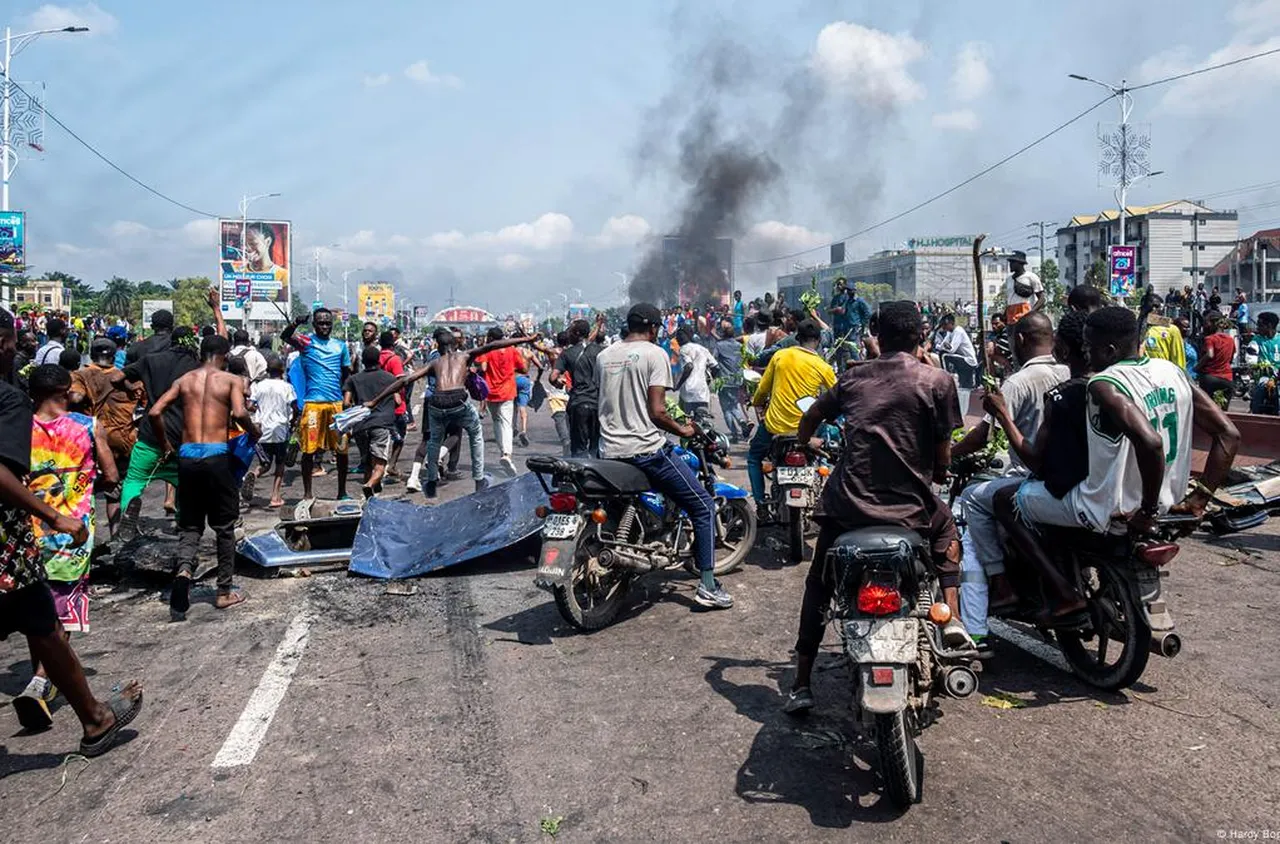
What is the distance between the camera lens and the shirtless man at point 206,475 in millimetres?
6531

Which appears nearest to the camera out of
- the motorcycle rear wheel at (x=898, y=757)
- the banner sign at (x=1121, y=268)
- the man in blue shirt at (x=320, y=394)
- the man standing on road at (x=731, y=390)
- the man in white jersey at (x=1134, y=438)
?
the motorcycle rear wheel at (x=898, y=757)

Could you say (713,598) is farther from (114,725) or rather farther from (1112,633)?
(114,725)

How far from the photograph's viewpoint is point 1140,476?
438cm

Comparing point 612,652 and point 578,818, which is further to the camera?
point 612,652

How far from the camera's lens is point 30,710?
4.60m

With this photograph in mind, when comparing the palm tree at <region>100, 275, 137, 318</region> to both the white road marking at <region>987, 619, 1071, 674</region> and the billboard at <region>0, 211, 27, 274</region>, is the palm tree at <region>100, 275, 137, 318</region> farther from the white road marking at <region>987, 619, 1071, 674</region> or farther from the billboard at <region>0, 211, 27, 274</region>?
the white road marking at <region>987, 619, 1071, 674</region>

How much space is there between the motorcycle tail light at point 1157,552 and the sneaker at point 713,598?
2593mm

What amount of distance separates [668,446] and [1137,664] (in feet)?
9.86

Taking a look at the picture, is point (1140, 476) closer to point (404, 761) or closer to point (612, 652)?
point (612, 652)

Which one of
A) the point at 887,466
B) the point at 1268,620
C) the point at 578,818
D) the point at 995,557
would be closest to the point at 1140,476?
the point at 995,557

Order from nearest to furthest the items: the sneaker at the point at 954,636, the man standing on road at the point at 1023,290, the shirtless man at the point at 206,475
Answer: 1. the sneaker at the point at 954,636
2. the shirtless man at the point at 206,475
3. the man standing on road at the point at 1023,290

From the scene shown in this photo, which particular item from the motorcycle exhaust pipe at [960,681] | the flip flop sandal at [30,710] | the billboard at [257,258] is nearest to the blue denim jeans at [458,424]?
the flip flop sandal at [30,710]

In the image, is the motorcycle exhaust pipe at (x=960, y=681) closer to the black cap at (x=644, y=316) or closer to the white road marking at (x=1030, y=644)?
the white road marking at (x=1030, y=644)

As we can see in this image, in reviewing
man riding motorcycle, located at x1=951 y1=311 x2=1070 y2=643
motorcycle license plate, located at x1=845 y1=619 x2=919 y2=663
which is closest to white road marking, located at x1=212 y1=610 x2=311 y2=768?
motorcycle license plate, located at x1=845 y1=619 x2=919 y2=663
